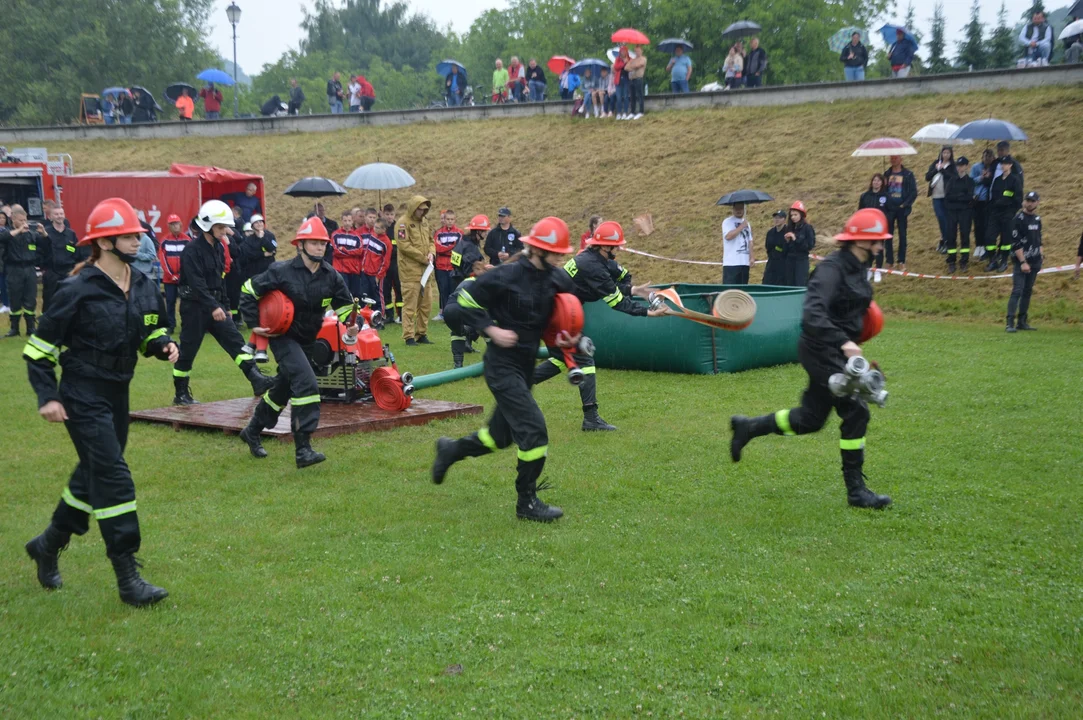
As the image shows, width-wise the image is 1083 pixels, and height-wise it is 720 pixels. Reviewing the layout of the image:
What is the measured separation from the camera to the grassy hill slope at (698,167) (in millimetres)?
20656

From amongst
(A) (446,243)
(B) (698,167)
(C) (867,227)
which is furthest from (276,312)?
(B) (698,167)

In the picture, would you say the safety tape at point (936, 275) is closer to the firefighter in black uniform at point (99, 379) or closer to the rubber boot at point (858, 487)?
the rubber boot at point (858, 487)

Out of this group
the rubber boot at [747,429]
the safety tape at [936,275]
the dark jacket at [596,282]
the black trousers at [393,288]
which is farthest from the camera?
the black trousers at [393,288]

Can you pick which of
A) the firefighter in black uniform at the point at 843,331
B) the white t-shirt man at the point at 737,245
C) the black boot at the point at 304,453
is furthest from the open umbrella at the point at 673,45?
the firefighter in black uniform at the point at 843,331

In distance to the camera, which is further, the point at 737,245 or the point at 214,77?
the point at 214,77

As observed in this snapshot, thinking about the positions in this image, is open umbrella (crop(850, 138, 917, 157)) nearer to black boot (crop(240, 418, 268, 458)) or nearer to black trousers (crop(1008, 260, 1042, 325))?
black trousers (crop(1008, 260, 1042, 325))

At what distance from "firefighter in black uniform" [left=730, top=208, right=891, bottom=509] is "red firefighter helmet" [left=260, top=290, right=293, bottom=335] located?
424cm

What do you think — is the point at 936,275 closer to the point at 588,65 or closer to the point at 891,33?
the point at 891,33

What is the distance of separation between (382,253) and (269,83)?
66.8m

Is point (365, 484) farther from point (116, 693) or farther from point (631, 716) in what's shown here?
point (631, 716)

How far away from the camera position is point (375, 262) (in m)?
18.4

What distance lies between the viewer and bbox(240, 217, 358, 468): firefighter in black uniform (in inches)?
350

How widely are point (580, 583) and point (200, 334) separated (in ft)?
23.6

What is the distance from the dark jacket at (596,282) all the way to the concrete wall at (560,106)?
1878 cm
